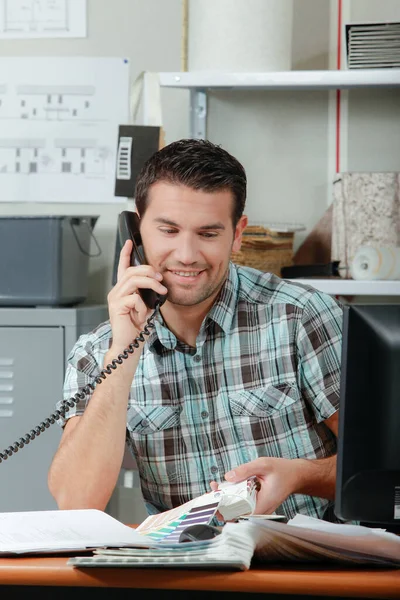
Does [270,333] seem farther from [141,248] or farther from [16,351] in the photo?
[16,351]

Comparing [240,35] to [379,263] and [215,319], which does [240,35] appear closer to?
[379,263]

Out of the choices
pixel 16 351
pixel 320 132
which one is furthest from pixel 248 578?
pixel 320 132

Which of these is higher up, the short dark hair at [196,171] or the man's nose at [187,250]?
the short dark hair at [196,171]

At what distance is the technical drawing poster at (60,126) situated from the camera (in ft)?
9.66

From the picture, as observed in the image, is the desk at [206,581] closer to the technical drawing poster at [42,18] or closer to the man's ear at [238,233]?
the man's ear at [238,233]

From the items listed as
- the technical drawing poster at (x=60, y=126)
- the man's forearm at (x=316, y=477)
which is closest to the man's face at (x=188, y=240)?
the man's forearm at (x=316, y=477)

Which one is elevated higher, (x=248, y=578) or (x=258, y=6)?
(x=258, y=6)

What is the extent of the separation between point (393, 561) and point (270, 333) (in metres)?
0.84

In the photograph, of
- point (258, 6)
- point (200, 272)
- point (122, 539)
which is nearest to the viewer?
point (122, 539)

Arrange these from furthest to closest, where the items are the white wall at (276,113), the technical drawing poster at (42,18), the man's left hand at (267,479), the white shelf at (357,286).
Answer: the technical drawing poster at (42,18), the white wall at (276,113), the white shelf at (357,286), the man's left hand at (267,479)

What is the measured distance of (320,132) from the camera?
112 inches


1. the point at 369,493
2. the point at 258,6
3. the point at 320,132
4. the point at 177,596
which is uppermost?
the point at 258,6

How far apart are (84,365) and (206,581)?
95 cm

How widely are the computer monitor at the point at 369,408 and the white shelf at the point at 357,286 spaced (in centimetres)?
145
